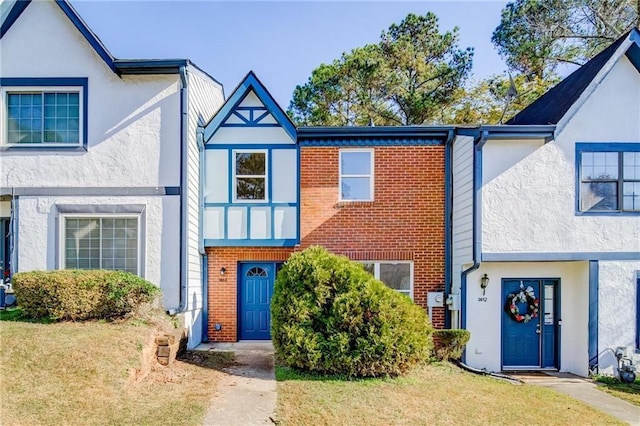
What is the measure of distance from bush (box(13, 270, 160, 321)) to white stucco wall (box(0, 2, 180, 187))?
2.48 m

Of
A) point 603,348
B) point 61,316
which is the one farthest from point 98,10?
point 603,348

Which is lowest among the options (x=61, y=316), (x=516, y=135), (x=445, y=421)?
(x=445, y=421)

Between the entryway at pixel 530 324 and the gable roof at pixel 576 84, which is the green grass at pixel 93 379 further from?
the gable roof at pixel 576 84

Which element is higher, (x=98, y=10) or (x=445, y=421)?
(x=98, y=10)

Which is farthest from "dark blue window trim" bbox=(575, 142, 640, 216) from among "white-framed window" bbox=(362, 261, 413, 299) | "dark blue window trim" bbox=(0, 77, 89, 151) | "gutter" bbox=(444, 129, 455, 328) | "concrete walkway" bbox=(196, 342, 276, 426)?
"dark blue window trim" bbox=(0, 77, 89, 151)

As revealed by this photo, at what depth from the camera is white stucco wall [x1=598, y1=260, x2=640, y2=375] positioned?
10086 millimetres

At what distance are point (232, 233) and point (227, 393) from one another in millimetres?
4974

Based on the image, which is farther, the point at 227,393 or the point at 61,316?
the point at 61,316

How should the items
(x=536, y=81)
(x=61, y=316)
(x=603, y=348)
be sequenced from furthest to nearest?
(x=536, y=81) < (x=603, y=348) < (x=61, y=316)

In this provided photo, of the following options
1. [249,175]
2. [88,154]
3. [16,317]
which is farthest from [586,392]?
[88,154]

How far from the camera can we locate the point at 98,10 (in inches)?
420

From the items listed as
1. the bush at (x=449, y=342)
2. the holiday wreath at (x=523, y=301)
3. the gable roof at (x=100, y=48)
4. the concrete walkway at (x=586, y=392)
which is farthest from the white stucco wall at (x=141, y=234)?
the concrete walkway at (x=586, y=392)

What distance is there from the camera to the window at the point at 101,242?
1039cm

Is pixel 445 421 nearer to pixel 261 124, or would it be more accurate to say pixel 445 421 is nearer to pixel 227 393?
pixel 227 393
